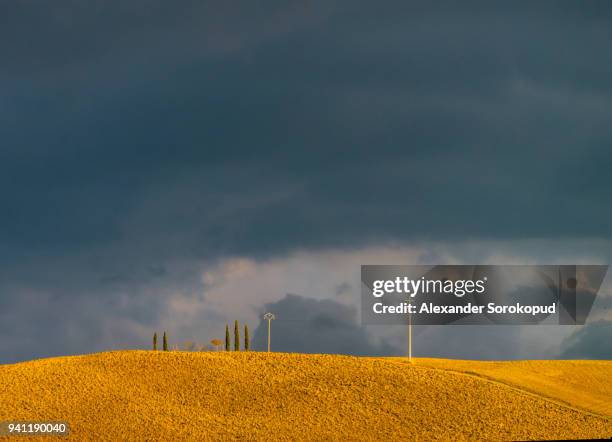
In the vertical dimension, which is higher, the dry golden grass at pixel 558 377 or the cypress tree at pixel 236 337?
the cypress tree at pixel 236 337

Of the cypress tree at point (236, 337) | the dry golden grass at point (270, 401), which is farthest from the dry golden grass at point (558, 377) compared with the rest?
the cypress tree at point (236, 337)

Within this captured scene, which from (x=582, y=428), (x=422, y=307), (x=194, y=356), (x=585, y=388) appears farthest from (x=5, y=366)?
(x=585, y=388)

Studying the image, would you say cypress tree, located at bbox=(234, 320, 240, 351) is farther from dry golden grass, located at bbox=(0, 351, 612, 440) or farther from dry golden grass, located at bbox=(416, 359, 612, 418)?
dry golden grass, located at bbox=(416, 359, 612, 418)

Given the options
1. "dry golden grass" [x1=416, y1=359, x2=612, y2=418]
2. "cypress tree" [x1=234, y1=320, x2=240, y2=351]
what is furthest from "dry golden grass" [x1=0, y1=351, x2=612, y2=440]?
"cypress tree" [x1=234, y1=320, x2=240, y2=351]

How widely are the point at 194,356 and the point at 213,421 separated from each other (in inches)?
441

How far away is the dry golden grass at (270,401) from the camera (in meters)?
35.3

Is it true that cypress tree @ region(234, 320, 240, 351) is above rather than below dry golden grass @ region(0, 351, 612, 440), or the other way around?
above

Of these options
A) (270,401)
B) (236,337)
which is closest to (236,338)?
(236,337)

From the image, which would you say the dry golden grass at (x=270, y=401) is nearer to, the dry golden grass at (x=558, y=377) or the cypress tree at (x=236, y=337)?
Result: the dry golden grass at (x=558, y=377)

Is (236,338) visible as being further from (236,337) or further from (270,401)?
(270,401)

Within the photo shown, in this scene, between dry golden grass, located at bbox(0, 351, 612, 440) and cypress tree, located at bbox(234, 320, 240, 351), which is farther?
cypress tree, located at bbox(234, 320, 240, 351)

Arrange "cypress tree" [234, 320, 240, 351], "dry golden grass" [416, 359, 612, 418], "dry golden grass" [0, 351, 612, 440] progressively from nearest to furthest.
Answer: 1. "dry golden grass" [0, 351, 612, 440]
2. "dry golden grass" [416, 359, 612, 418]
3. "cypress tree" [234, 320, 240, 351]

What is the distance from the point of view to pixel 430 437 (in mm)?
34562

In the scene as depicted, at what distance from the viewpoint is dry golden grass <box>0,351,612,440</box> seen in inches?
1389
